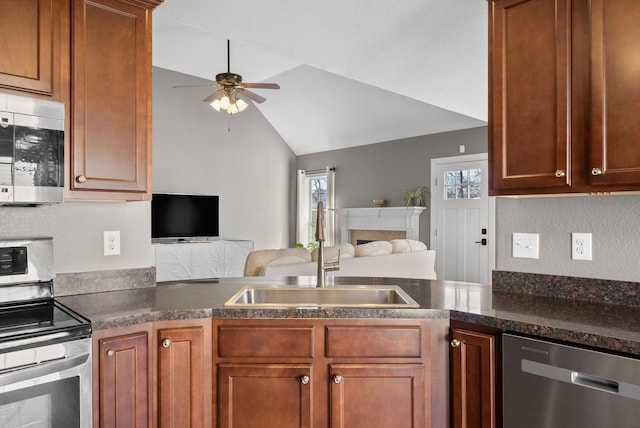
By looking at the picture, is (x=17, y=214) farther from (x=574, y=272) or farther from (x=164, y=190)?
(x=164, y=190)

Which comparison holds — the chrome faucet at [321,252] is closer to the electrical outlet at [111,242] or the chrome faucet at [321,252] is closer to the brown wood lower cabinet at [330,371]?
the brown wood lower cabinet at [330,371]

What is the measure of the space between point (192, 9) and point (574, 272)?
7.45 feet

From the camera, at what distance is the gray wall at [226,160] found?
7.24m

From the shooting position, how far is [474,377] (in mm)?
1668

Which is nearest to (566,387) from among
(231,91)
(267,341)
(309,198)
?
(267,341)

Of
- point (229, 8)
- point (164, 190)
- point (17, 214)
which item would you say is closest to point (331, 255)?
point (229, 8)

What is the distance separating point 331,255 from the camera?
4281 millimetres

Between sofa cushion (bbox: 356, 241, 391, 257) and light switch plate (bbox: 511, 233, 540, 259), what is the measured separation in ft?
8.45

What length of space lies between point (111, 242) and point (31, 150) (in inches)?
23.9

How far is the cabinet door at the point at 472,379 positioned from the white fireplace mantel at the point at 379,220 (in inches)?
214

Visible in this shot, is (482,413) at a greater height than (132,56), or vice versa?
(132,56)

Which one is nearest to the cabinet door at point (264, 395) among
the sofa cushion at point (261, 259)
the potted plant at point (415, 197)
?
the sofa cushion at point (261, 259)

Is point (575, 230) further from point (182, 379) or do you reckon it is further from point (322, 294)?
point (182, 379)

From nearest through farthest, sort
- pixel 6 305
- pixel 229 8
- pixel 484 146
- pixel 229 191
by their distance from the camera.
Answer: pixel 6 305 → pixel 229 8 → pixel 484 146 → pixel 229 191
